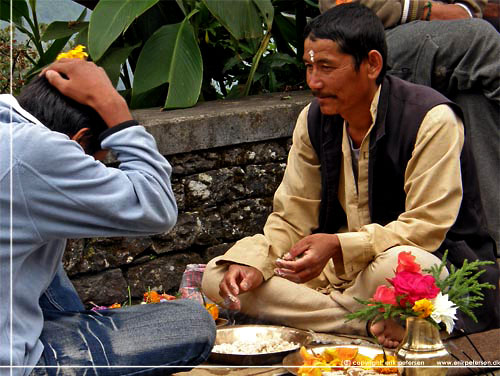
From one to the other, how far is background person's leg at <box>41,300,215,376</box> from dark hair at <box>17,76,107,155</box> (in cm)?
49

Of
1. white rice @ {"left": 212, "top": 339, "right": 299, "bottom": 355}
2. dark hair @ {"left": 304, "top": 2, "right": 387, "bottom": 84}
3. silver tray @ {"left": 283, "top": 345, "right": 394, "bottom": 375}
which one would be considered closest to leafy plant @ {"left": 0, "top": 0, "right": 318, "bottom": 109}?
dark hair @ {"left": 304, "top": 2, "right": 387, "bottom": 84}

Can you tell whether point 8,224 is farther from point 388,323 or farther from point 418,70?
point 418,70

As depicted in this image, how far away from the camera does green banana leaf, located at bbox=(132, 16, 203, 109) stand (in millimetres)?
4656

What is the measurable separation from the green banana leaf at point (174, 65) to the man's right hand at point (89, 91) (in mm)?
2222

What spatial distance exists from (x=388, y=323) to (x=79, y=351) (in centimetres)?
126

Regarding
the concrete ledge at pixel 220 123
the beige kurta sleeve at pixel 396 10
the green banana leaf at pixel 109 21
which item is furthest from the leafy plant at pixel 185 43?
the beige kurta sleeve at pixel 396 10

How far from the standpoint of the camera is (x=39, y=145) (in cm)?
214

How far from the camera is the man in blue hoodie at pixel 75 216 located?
85.3 inches

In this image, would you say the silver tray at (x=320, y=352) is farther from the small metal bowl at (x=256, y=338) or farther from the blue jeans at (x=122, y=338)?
the blue jeans at (x=122, y=338)

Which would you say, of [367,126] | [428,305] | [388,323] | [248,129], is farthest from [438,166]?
[248,129]

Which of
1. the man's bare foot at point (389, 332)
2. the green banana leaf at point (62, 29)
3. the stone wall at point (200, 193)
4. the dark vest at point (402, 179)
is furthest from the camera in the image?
the green banana leaf at point (62, 29)

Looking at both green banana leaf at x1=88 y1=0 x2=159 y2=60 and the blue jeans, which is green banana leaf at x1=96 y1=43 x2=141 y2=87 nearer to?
green banana leaf at x1=88 y1=0 x2=159 y2=60

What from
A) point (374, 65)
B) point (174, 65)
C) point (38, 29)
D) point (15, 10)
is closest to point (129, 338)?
point (374, 65)

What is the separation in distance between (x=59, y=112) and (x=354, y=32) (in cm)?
158
